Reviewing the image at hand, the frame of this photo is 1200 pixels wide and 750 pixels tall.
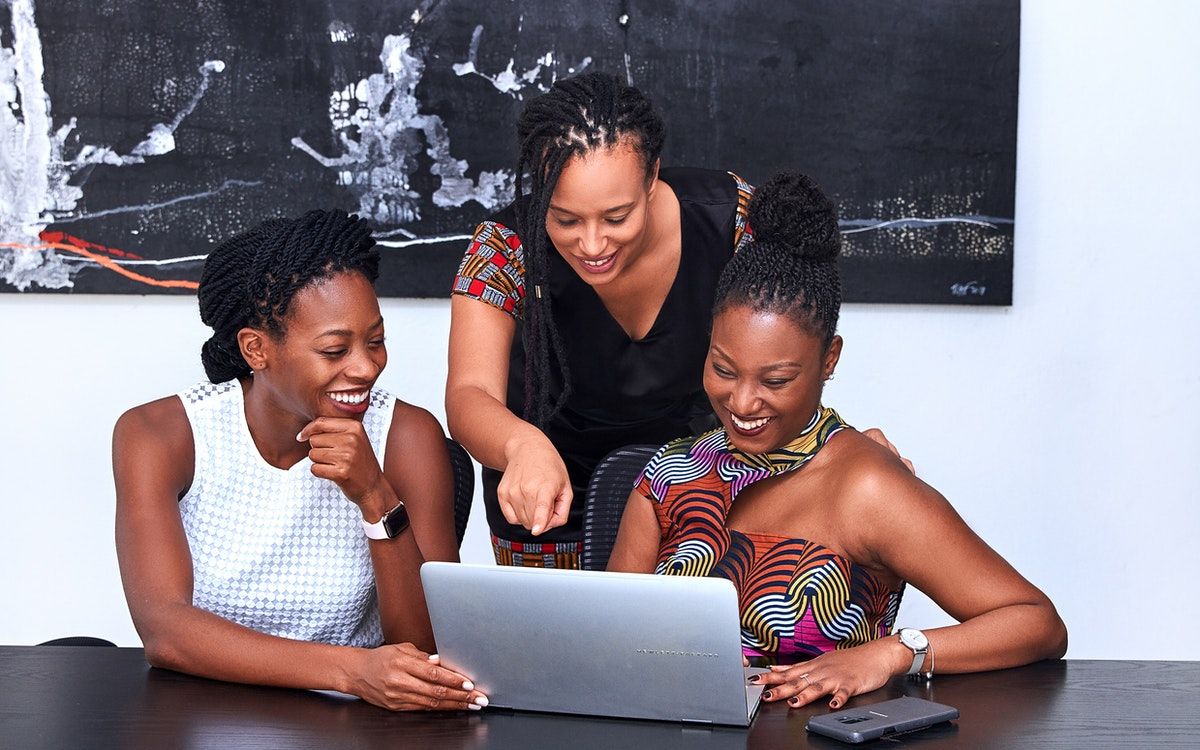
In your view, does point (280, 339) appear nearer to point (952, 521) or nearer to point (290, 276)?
point (290, 276)

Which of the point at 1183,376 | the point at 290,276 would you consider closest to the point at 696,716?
the point at 290,276

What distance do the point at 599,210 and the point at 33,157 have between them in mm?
1988

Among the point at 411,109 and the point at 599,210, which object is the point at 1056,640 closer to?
the point at 599,210

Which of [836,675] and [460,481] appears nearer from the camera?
[836,675]

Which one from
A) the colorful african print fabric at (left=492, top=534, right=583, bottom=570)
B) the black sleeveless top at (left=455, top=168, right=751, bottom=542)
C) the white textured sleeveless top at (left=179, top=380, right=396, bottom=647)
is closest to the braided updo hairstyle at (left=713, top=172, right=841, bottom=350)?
the black sleeveless top at (left=455, top=168, right=751, bottom=542)

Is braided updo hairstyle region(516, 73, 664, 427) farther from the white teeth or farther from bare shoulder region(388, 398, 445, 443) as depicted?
the white teeth

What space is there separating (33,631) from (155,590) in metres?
1.93

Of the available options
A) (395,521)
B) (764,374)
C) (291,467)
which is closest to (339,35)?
(291,467)

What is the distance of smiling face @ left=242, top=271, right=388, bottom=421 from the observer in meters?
1.97

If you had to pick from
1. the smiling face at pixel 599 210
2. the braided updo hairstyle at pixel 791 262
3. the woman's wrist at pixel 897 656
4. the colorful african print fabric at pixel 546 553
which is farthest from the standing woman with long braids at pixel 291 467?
the woman's wrist at pixel 897 656

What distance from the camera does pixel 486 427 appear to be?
2.00 meters

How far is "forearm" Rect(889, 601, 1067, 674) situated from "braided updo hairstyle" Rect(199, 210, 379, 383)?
103 cm

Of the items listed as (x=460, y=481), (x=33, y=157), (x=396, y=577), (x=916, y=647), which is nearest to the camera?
(x=916, y=647)

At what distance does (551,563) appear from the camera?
2541 millimetres
